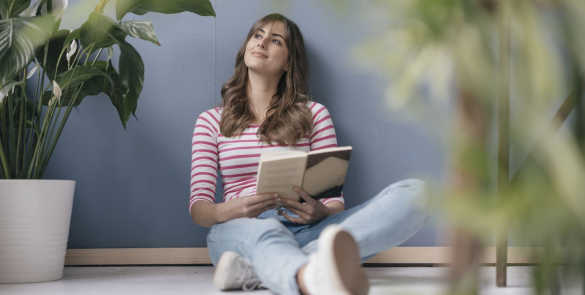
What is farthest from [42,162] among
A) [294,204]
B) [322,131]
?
[322,131]

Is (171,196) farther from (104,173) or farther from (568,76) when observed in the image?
(568,76)

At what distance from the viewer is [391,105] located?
0.63ft

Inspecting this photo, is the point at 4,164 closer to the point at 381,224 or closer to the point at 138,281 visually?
the point at 138,281

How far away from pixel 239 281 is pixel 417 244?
2.58 ft

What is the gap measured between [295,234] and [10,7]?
0.94m

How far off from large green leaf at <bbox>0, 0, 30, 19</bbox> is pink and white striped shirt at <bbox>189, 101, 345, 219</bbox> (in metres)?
0.58

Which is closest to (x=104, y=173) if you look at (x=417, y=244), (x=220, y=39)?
(x=220, y=39)

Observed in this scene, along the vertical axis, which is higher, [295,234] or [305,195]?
[305,195]

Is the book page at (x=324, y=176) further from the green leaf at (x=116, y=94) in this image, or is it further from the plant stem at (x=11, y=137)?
the plant stem at (x=11, y=137)

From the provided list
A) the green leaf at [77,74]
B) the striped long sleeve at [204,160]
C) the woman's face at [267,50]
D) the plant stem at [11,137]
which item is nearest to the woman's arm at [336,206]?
the striped long sleeve at [204,160]

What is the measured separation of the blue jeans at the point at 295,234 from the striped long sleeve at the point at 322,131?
0.28m

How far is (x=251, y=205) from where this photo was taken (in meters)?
1.45

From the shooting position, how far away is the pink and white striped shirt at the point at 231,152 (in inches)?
66.2

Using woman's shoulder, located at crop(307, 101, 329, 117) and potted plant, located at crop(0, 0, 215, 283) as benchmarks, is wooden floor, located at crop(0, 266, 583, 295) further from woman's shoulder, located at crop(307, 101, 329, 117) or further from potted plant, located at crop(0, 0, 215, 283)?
Answer: woman's shoulder, located at crop(307, 101, 329, 117)
